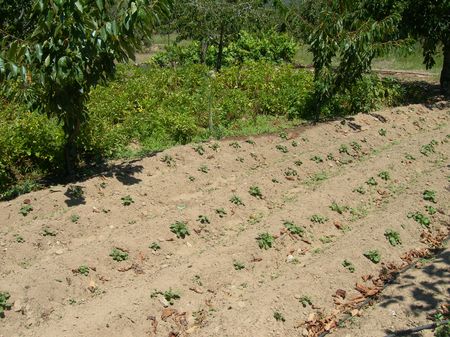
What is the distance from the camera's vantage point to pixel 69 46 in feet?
18.4

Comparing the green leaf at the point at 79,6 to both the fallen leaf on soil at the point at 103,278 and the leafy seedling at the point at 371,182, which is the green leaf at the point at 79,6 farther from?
the leafy seedling at the point at 371,182

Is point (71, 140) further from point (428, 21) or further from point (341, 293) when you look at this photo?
point (428, 21)

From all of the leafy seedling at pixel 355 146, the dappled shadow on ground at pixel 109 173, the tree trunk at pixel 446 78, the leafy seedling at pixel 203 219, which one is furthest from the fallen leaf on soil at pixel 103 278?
the tree trunk at pixel 446 78

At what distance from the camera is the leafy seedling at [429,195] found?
23.8ft

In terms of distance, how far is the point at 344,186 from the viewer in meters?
7.44

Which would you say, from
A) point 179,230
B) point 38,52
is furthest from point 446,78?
point 38,52

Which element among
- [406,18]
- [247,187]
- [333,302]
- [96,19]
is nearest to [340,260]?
[333,302]

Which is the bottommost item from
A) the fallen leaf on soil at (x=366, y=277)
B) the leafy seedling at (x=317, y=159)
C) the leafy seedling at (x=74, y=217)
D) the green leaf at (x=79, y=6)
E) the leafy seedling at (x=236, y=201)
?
the fallen leaf on soil at (x=366, y=277)

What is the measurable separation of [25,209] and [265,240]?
9.81 feet

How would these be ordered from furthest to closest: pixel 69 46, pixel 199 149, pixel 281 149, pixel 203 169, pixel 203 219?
pixel 281 149 → pixel 199 149 → pixel 203 169 → pixel 203 219 → pixel 69 46

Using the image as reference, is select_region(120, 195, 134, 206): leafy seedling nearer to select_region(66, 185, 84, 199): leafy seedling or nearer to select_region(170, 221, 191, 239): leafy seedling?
select_region(66, 185, 84, 199): leafy seedling

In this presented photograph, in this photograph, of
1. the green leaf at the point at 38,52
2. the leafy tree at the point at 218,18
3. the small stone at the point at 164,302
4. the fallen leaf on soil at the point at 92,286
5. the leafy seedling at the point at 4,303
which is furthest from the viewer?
the leafy tree at the point at 218,18

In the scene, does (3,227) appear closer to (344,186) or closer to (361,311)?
(361,311)

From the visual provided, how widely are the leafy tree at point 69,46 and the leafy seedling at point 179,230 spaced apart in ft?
6.78
